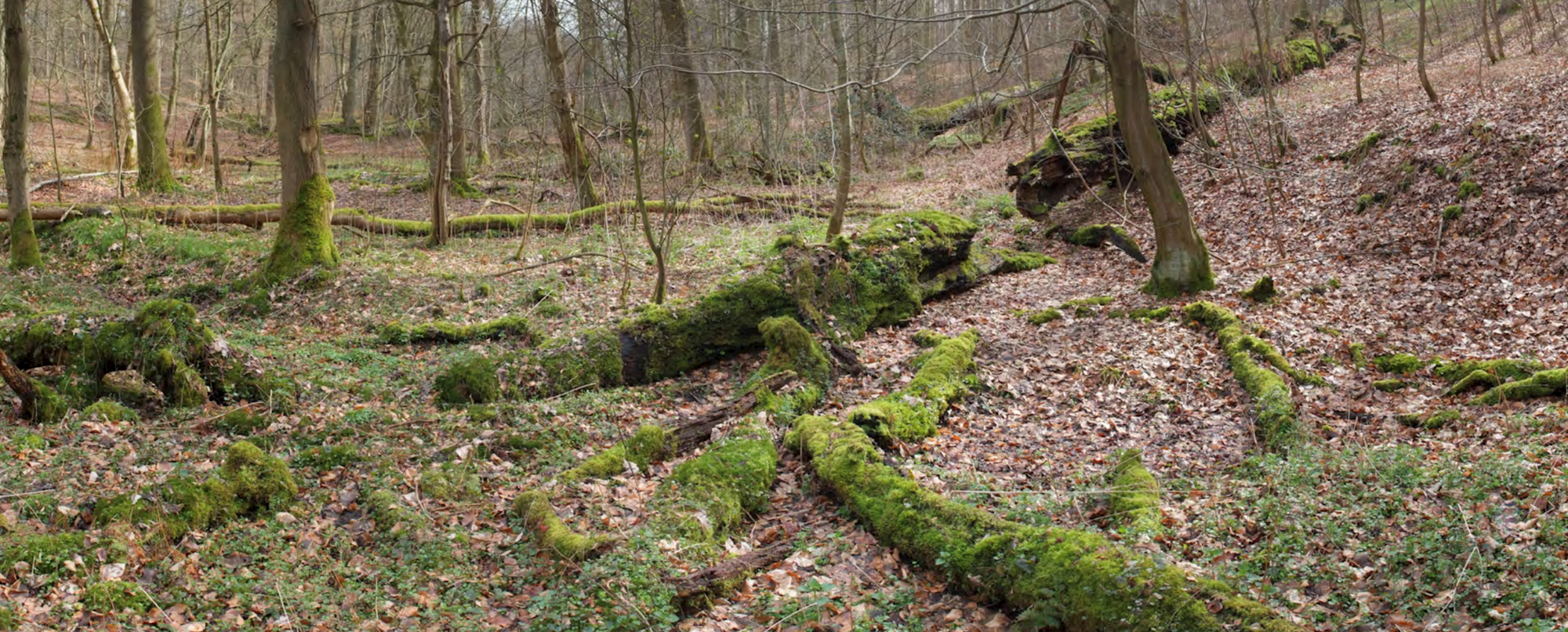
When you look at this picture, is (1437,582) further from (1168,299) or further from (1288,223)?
(1288,223)

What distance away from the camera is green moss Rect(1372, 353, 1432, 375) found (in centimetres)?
805

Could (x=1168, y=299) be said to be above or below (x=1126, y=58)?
below

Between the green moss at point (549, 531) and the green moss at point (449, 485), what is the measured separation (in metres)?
0.38

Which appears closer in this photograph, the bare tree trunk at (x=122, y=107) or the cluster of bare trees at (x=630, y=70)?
the cluster of bare trees at (x=630, y=70)

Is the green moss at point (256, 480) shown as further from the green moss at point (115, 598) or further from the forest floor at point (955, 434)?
the green moss at point (115, 598)

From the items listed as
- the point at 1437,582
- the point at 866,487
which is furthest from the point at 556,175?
the point at 1437,582

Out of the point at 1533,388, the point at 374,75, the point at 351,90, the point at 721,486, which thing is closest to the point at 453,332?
the point at 721,486

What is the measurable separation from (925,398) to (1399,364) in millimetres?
4101

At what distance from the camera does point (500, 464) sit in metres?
7.05

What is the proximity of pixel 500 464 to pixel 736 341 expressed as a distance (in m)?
3.34

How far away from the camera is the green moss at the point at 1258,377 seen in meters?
6.84

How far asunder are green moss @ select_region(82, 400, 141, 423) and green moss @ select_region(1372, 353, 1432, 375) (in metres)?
10.2

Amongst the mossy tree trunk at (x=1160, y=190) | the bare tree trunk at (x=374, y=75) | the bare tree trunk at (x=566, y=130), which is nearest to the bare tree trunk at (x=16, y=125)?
the bare tree trunk at (x=566, y=130)

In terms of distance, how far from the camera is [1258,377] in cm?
790
